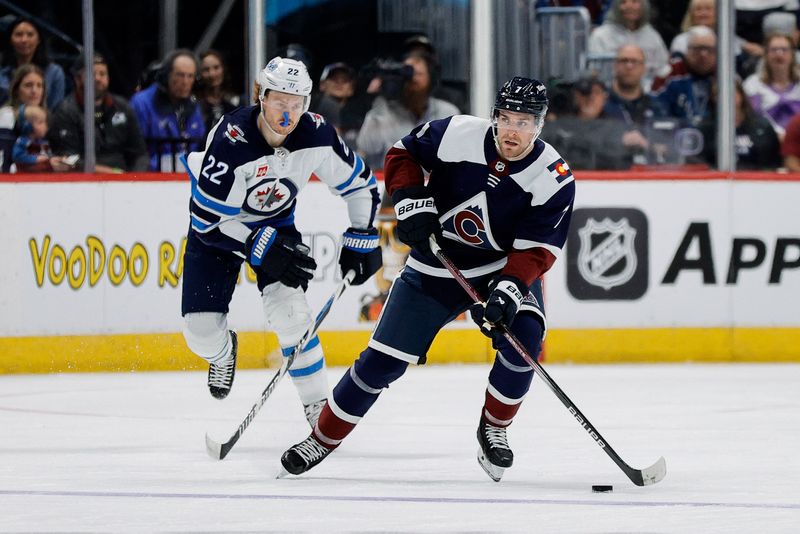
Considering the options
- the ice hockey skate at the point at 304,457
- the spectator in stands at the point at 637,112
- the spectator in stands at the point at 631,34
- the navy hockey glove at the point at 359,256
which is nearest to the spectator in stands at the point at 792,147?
the spectator in stands at the point at 637,112

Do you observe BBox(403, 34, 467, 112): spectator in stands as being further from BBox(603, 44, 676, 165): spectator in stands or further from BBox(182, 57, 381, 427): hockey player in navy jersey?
BBox(182, 57, 381, 427): hockey player in navy jersey

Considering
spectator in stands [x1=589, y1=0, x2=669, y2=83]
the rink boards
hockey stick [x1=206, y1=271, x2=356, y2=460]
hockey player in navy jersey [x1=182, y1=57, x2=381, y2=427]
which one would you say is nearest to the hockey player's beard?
hockey player in navy jersey [x1=182, y1=57, x2=381, y2=427]

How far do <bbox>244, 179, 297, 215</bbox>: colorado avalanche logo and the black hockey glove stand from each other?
0.76 metres

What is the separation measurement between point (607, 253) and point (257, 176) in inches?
120

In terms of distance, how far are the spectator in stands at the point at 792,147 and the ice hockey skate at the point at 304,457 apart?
161 inches

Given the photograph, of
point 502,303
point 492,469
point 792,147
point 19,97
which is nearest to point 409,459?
point 492,469

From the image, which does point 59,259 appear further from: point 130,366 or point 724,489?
point 724,489

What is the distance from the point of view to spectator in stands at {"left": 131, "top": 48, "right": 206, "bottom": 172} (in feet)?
23.3

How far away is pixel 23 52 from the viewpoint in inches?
274

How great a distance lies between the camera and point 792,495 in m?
3.73

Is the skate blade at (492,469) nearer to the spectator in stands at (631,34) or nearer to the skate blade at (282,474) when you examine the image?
the skate blade at (282,474)

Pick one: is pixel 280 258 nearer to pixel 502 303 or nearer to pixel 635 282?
pixel 502 303

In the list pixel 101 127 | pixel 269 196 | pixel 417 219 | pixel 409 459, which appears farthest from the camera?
pixel 101 127

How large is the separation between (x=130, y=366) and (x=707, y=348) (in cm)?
273
